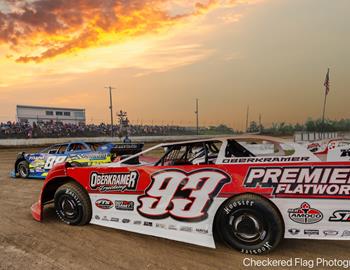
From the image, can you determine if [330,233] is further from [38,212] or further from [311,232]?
[38,212]

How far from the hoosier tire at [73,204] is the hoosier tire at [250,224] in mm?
1982

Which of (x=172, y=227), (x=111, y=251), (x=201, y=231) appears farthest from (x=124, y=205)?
(x=201, y=231)

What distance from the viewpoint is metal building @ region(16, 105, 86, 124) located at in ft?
172

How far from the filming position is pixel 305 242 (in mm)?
3688

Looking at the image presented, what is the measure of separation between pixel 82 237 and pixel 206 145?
2.14 m

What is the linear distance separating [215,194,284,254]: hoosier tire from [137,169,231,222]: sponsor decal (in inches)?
9.1

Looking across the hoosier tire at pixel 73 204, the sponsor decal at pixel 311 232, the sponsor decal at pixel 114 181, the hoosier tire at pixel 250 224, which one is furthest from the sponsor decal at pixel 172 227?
the sponsor decal at pixel 311 232

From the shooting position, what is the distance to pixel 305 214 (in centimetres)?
308

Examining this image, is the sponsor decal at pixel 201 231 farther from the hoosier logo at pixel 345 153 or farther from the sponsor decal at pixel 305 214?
the hoosier logo at pixel 345 153

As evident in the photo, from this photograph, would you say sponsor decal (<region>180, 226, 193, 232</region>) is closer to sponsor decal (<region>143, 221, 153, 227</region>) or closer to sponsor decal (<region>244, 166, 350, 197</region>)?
sponsor decal (<region>143, 221, 153, 227</region>)

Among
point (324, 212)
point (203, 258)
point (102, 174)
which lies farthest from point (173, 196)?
point (324, 212)

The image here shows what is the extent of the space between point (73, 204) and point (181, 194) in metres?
1.76

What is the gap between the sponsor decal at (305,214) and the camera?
10.0 ft

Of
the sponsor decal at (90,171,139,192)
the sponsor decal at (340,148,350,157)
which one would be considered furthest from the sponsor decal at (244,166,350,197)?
the sponsor decal at (340,148,350,157)
